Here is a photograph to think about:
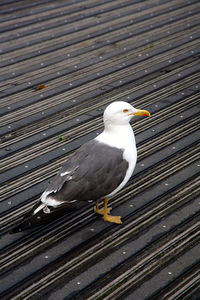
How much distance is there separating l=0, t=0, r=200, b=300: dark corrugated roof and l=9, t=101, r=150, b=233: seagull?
0.95 feet

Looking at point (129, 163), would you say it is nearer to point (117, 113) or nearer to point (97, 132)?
point (117, 113)

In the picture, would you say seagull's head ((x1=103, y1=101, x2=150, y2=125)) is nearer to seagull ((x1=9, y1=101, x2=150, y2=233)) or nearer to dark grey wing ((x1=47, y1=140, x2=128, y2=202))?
seagull ((x1=9, y1=101, x2=150, y2=233))

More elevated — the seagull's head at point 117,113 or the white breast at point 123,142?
the seagull's head at point 117,113

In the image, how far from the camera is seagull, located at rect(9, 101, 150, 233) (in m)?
3.63

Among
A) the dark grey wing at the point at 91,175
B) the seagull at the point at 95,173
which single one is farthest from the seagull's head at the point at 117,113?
the dark grey wing at the point at 91,175

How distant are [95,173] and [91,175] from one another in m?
0.04

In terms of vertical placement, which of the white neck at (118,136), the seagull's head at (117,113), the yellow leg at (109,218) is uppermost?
the seagull's head at (117,113)

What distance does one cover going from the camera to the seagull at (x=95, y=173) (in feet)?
11.9

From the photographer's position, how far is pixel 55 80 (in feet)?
20.7

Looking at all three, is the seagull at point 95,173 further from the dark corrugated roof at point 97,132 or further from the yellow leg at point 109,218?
the dark corrugated roof at point 97,132

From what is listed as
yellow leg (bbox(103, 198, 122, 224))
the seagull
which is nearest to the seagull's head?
the seagull

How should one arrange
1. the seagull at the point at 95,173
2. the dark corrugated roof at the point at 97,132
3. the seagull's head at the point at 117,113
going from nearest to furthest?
the dark corrugated roof at the point at 97,132, the seagull at the point at 95,173, the seagull's head at the point at 117,113

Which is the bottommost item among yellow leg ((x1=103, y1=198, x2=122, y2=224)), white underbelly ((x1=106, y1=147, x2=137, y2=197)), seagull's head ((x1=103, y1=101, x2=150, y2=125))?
yellow leg ((x1=103, y1=198, x2=122, y2=224))

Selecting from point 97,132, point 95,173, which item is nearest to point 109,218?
point 95,173
